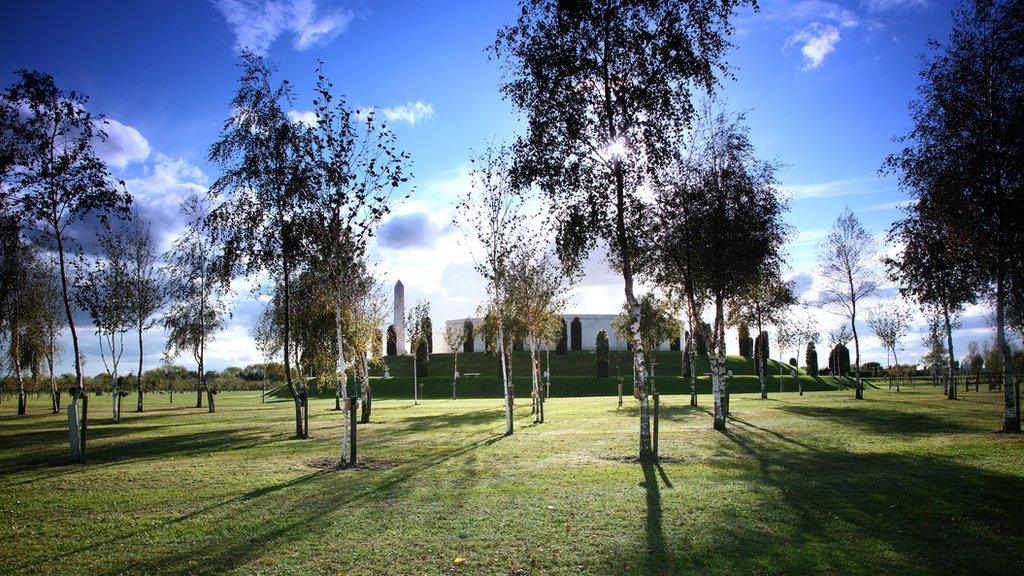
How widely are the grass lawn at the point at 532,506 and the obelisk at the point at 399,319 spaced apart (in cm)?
4366

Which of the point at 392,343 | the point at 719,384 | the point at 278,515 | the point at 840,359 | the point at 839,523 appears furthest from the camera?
the point at 392,343

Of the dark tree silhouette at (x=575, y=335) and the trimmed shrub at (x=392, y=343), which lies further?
the dark tree silhouette at (x=575, y=335)

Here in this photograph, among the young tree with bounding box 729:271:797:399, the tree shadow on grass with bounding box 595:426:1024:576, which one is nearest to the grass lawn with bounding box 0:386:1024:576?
the tree shadow on grass with bounding box 595:426:1024:576

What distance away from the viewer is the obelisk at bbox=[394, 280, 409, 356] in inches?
2522

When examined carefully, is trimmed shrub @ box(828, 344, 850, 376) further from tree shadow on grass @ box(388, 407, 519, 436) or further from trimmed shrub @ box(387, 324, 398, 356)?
trimmed shrub @ box(387, 324, 398, 356)

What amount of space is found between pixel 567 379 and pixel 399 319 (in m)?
26.0

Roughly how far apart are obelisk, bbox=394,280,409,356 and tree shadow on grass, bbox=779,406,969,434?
141 feet

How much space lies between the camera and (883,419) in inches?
964

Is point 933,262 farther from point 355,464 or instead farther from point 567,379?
point 567,379

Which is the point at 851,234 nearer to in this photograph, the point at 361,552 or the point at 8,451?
the point at 361,552

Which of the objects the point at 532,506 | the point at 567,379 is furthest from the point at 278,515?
the point at 567,379

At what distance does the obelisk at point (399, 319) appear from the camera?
6406cm

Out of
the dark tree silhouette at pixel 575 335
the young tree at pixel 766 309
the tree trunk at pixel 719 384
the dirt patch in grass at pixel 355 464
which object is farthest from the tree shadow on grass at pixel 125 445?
the dark tree silhouette at pixel 575 335

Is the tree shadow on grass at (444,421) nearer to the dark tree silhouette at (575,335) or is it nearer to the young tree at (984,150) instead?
the young tree at (984,150)
